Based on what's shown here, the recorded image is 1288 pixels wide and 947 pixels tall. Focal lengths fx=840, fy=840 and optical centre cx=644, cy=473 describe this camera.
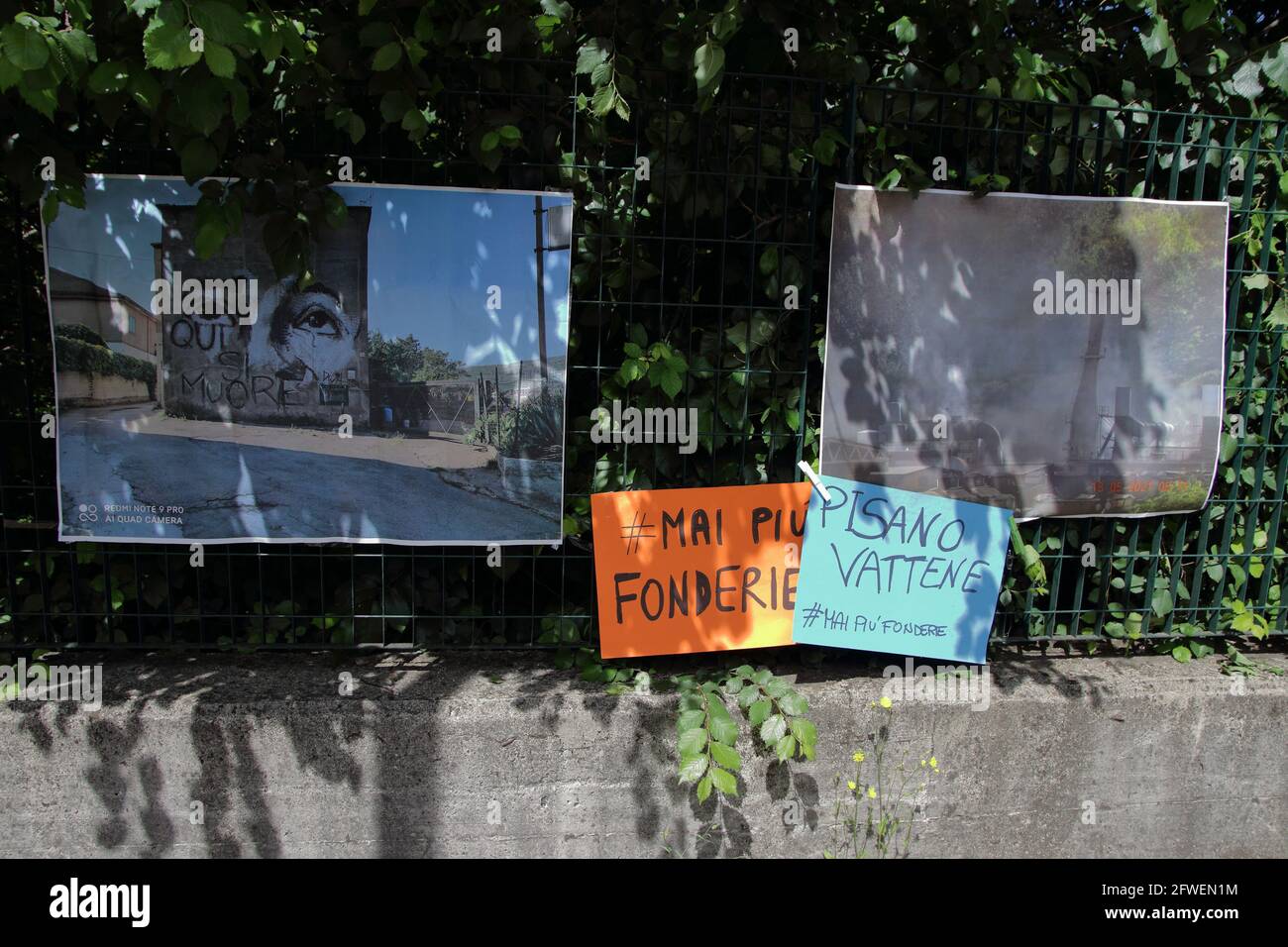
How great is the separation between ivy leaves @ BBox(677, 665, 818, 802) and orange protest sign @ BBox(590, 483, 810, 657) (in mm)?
154

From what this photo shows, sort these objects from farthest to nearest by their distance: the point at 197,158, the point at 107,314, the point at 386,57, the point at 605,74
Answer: the point at 107,314
the point at 605,74
the point at 386,57
the point at 197,158

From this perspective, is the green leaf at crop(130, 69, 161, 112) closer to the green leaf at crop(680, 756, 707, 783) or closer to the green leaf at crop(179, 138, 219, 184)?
the green leaf at crop(179, 138, 219, 184)

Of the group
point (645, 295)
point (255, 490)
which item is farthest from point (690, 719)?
point (255, 490)

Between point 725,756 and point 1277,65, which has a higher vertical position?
point 1277,65

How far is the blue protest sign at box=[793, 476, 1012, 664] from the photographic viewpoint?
→ 345 cm

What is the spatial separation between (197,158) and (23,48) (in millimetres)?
500

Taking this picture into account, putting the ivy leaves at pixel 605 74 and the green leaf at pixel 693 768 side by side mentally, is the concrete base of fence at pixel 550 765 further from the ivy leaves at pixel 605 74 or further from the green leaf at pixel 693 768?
the ivy leaves at pixel 605 74

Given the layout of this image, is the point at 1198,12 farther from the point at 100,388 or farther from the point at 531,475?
the point at 100,388

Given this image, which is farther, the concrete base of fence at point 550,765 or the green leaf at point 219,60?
the concrete base of fence at point 550,765

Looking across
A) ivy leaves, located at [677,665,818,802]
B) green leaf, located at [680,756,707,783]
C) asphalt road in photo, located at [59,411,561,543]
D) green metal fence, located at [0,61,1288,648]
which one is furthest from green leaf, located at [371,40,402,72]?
green leaf, located at [680,756,707,783]

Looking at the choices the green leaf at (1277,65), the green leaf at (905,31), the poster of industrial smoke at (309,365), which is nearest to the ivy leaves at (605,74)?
the poster of industrial smoke at (309,365)

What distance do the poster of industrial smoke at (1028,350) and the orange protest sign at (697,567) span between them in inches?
13.8

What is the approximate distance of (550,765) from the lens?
10.7 ft

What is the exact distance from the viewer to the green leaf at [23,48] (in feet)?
7.23
